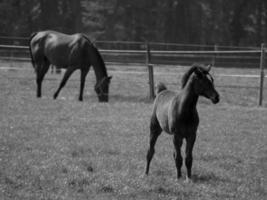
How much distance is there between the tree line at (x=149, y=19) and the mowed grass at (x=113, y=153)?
29.8m

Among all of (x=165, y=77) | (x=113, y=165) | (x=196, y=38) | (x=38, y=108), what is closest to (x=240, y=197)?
(x=113, y=165)

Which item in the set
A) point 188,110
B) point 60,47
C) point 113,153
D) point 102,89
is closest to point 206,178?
point 188,110

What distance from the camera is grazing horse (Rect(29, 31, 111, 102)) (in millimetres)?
15711

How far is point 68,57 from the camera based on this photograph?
16.3 meters

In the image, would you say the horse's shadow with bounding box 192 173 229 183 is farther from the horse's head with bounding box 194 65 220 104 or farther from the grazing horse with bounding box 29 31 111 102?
the grazing horse with bounding box 29 31 111 102

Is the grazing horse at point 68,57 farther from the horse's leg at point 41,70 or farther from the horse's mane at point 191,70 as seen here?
the horse's mane at point 191,70

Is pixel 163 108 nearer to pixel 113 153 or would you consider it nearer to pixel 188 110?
pixel 188 110

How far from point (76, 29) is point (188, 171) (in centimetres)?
3911

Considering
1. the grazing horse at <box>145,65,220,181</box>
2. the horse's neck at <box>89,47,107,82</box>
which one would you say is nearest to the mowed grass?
the grazing horse at <box>145,65,220,181</box>

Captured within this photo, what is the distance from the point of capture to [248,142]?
31.9 feet

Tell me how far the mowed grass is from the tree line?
97.7 ft

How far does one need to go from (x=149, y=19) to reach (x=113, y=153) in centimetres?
3856

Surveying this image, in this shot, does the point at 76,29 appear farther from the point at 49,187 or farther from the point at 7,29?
the point at 49,187

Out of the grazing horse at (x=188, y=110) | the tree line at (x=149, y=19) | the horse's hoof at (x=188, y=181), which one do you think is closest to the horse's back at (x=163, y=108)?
the grazing horse at (x=188, y=110)
